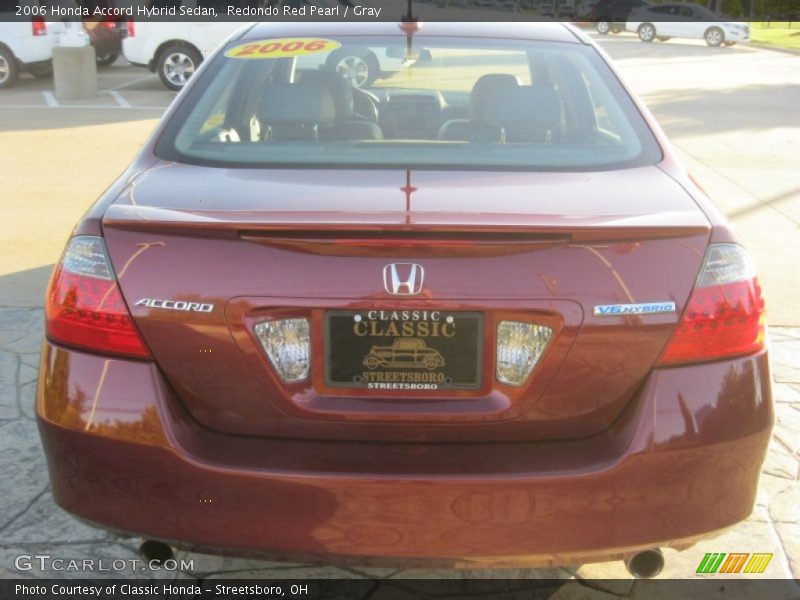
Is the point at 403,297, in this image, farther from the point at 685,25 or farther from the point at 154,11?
the point at 685,25

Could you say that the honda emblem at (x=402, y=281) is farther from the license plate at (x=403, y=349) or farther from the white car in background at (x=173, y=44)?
the white car in background at (x=173, y=44)

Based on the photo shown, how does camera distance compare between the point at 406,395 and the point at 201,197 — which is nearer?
the point at 406,395

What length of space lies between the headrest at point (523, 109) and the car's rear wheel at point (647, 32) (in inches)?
1454

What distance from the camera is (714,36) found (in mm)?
35406

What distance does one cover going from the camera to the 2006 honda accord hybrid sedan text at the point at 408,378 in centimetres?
221

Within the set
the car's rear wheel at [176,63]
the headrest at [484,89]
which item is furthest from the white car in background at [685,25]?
the headrest at [484,89]

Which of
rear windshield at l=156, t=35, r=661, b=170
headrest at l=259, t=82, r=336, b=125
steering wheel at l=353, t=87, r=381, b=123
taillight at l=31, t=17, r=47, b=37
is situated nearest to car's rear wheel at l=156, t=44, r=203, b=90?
taillight at l=31, t=17, r=47, b=37

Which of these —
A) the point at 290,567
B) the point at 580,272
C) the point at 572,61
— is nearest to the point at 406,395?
the point at 580,272

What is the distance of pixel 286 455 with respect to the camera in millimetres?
2260

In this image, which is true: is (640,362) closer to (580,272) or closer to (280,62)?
(580,272)

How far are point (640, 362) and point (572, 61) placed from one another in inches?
65.1

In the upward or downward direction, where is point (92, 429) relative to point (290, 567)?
upward

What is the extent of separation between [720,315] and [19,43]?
15.8 m

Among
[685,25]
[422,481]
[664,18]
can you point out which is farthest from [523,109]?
[664,18]
